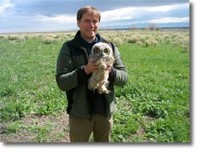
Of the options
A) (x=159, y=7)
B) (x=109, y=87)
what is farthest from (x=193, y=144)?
(x=159, y=7)

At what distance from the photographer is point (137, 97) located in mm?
3445

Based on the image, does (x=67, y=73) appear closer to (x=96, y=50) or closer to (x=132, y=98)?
(x=96, y=50)

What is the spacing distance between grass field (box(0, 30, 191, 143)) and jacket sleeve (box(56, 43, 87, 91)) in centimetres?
42

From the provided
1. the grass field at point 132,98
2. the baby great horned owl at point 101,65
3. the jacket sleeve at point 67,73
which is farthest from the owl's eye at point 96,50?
the grass field at point 132,98

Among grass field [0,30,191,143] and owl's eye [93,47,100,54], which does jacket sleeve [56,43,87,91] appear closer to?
owl's eye [93,47,100,54]

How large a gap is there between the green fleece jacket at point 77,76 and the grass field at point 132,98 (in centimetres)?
41

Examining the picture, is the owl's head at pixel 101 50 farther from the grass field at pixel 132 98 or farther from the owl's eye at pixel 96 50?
the grass field at pixel 132 98

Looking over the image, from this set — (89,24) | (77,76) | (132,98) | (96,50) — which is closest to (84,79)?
(77,76)

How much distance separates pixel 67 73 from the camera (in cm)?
198

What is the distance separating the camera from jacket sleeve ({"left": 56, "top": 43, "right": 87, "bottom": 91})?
77.2 inches

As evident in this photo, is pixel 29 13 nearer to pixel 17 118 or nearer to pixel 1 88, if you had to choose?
pixel 17 118

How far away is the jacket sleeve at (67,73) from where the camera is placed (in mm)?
1960

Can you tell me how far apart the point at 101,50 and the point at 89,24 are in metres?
0.14

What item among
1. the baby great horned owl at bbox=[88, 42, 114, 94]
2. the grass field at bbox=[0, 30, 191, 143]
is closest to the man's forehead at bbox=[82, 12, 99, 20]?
the baby great horned owl at bbox=[88, 42, 114, 94]
